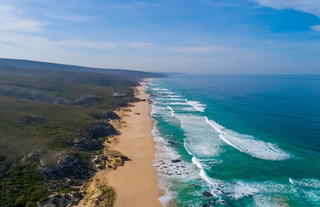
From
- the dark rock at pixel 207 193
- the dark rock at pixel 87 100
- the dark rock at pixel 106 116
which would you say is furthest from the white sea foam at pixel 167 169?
the dark rock at pixel 87 100

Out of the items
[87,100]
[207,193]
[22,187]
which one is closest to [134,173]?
[207,193]

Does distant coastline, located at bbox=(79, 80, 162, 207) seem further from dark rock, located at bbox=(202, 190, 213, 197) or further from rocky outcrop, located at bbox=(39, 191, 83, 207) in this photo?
dark rock, located at bbox=(202, 190, 213, 197)

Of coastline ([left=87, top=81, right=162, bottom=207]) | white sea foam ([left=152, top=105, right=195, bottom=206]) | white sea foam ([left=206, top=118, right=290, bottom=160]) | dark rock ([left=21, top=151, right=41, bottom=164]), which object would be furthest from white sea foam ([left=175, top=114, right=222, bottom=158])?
dark rock ([left=21, top=151, right=41, bottom=164])

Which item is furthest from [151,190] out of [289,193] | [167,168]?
[289,193]

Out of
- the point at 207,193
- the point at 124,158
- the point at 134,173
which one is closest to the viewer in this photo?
the point at 207,193

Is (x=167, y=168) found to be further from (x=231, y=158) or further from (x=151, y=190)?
(x=231, y=158)

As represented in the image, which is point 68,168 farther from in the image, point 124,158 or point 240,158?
point 240,158
